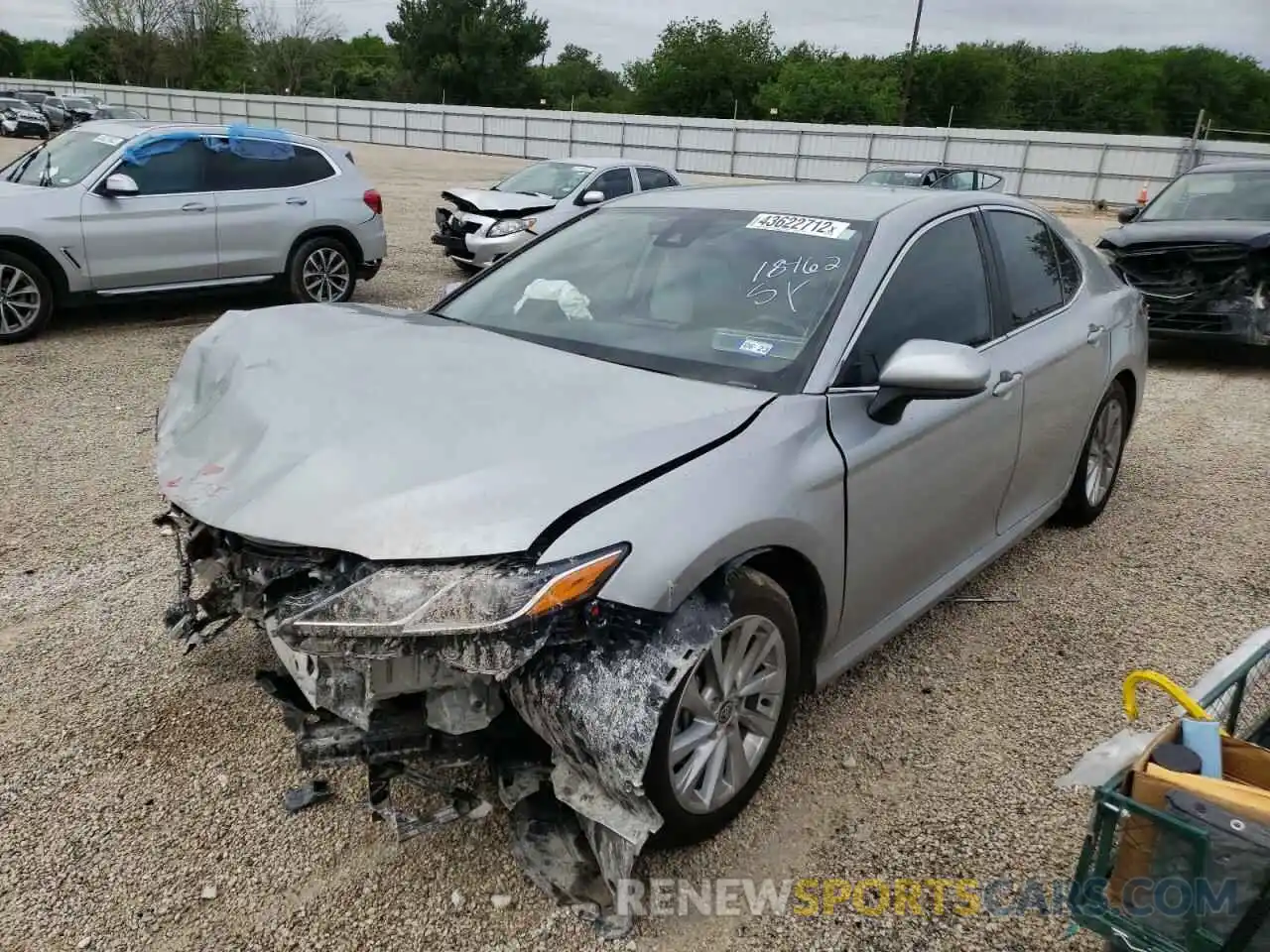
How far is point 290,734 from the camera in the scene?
2.97 m

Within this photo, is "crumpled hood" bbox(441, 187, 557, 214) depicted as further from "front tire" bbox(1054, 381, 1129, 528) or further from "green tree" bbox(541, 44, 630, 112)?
"green tree" bbox(541, 44, 630, 112)

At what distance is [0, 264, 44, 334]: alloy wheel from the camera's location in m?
7.66

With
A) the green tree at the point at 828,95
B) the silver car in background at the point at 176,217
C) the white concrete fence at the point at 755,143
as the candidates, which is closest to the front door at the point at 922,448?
the silver car in background at the point at 176,217

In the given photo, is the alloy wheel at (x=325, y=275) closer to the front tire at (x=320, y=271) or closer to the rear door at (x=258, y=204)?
the front tire at (x=320, y=271)

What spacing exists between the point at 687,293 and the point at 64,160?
7.49 metres

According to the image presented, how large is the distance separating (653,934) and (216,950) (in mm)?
1025

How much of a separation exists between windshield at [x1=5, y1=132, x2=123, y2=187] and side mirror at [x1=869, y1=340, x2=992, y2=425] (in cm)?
778

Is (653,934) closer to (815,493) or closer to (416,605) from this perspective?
(416,605)

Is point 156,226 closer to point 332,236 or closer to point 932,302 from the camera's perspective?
point 332,236

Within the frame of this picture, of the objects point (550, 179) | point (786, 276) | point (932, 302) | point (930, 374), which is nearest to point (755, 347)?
point (786, 276)

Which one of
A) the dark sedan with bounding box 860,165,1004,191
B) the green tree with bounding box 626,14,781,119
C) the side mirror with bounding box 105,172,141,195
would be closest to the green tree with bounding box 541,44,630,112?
the green tree with bounding box 626,14,781,119

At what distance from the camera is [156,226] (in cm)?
827

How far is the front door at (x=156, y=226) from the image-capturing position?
802cm

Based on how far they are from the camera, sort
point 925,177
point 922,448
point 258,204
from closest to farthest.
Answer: point 922,448 → point 258,204 → point 925,177
